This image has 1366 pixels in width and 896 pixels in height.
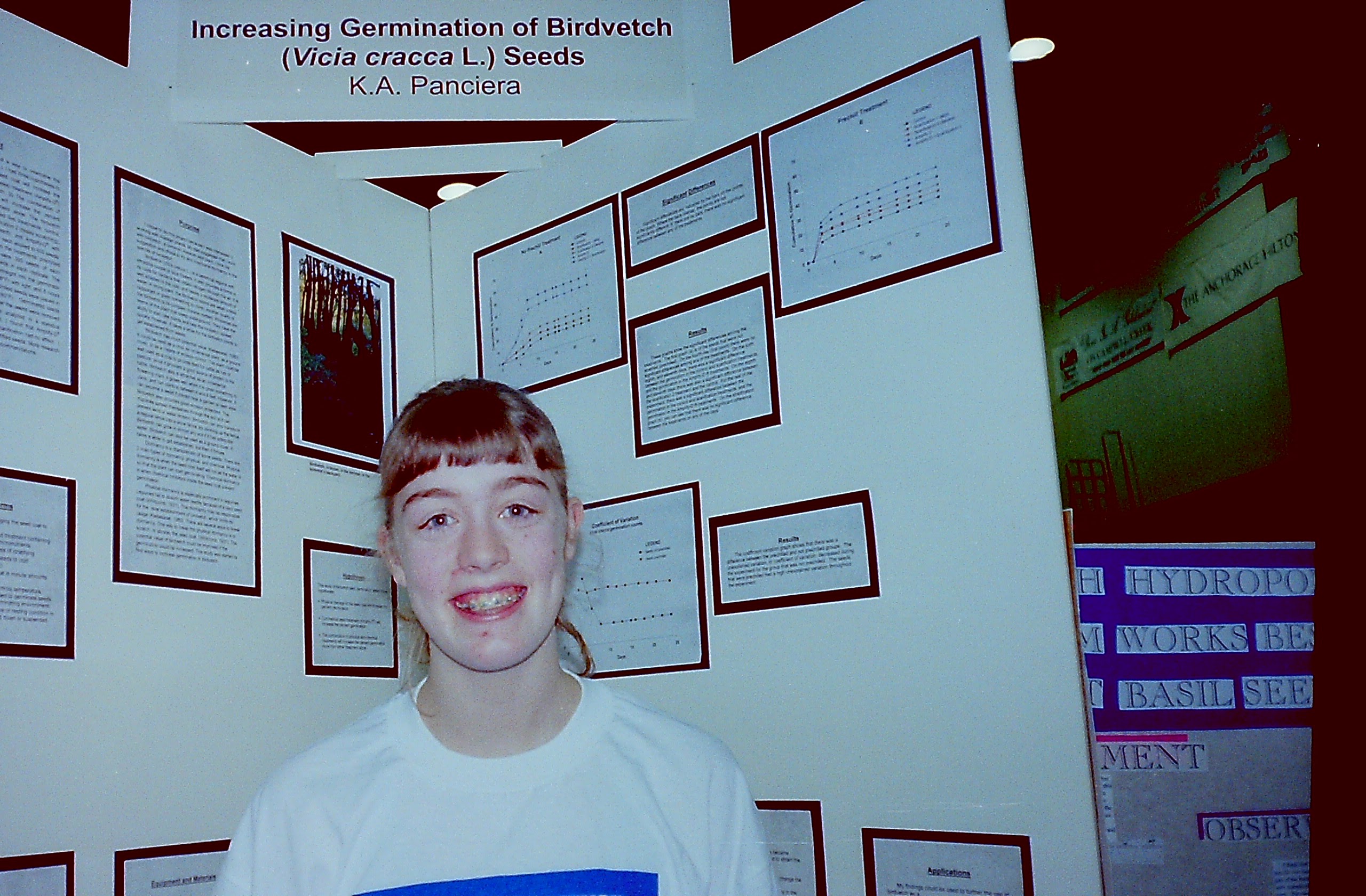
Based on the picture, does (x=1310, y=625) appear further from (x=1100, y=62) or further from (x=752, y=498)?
(x=1100, y=62)

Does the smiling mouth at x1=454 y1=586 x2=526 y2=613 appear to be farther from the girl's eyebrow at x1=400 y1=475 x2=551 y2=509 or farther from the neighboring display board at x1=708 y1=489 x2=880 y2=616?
the neighboring display board at x1=708 y1=489 x2=880 y2=616

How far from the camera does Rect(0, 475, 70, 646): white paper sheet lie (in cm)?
184

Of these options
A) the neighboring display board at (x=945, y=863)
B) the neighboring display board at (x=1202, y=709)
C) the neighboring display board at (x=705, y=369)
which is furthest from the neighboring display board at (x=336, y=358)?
the neighboring display board at (x=1202, y=709)

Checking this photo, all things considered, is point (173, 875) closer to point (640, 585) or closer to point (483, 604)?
point (483, 604)

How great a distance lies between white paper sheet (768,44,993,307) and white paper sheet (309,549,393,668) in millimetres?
1108

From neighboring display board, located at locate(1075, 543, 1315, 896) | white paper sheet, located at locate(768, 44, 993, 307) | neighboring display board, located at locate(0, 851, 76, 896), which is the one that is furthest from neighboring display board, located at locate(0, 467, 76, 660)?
neighboring display board, located at locate(1075, 543, 1315, 896)

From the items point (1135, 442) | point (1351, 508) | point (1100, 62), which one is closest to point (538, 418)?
point (1351, 508)

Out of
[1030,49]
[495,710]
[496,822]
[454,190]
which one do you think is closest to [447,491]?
[495,710]

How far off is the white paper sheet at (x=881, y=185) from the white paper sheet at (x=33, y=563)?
1395 millimetres

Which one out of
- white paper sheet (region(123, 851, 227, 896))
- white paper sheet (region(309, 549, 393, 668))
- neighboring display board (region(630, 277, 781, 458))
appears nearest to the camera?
white paper sheet (region(123, 851, 227, 896))

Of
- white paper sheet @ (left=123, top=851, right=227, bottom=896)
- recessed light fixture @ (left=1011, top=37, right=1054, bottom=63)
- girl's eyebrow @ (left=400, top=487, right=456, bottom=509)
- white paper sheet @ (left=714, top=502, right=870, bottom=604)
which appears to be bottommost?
white paper sheet @ (left=123, top=851, right=227, bottom=896)

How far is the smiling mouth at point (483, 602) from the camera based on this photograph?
1.60m

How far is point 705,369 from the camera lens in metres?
2.36

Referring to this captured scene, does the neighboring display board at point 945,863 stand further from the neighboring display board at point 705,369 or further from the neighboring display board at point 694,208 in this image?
the neighboring display board at point 694,208
